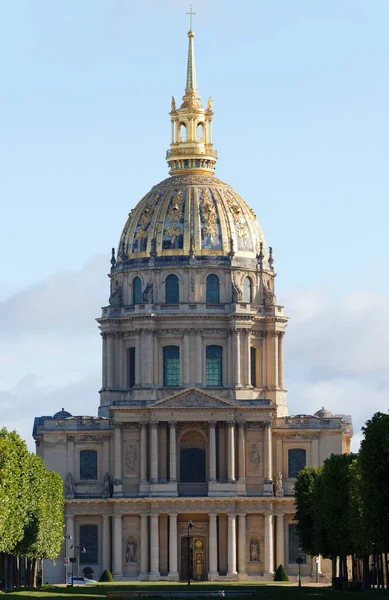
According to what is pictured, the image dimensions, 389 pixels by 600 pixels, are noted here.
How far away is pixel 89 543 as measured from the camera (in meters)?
192

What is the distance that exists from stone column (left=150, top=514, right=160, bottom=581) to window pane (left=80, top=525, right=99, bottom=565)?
19.1ft

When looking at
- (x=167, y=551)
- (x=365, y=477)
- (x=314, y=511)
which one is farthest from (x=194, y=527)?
(x=365, y=477)

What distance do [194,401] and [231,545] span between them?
44.0ft

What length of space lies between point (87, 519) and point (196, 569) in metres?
10.9

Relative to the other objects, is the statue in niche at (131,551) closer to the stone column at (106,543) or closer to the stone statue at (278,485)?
the stone column at (106,543)

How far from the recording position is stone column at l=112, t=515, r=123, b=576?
189m

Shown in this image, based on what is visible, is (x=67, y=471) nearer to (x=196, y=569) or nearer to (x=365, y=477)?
(x=196, y=569)

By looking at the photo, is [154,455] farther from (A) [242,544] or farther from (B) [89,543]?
(A) [242,544]

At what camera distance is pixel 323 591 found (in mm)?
138125

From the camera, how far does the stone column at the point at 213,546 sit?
188 metres

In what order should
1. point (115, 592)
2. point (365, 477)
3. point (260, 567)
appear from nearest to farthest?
point (365, 477) < point (115, 592) < point (260, 567)

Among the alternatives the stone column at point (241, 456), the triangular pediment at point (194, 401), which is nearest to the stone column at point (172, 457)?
the triangular pediment at point (194, 401)

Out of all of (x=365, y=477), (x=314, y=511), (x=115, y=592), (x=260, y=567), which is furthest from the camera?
(x=260, y=567)

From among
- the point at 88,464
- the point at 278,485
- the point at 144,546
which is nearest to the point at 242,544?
the point at 278,485
